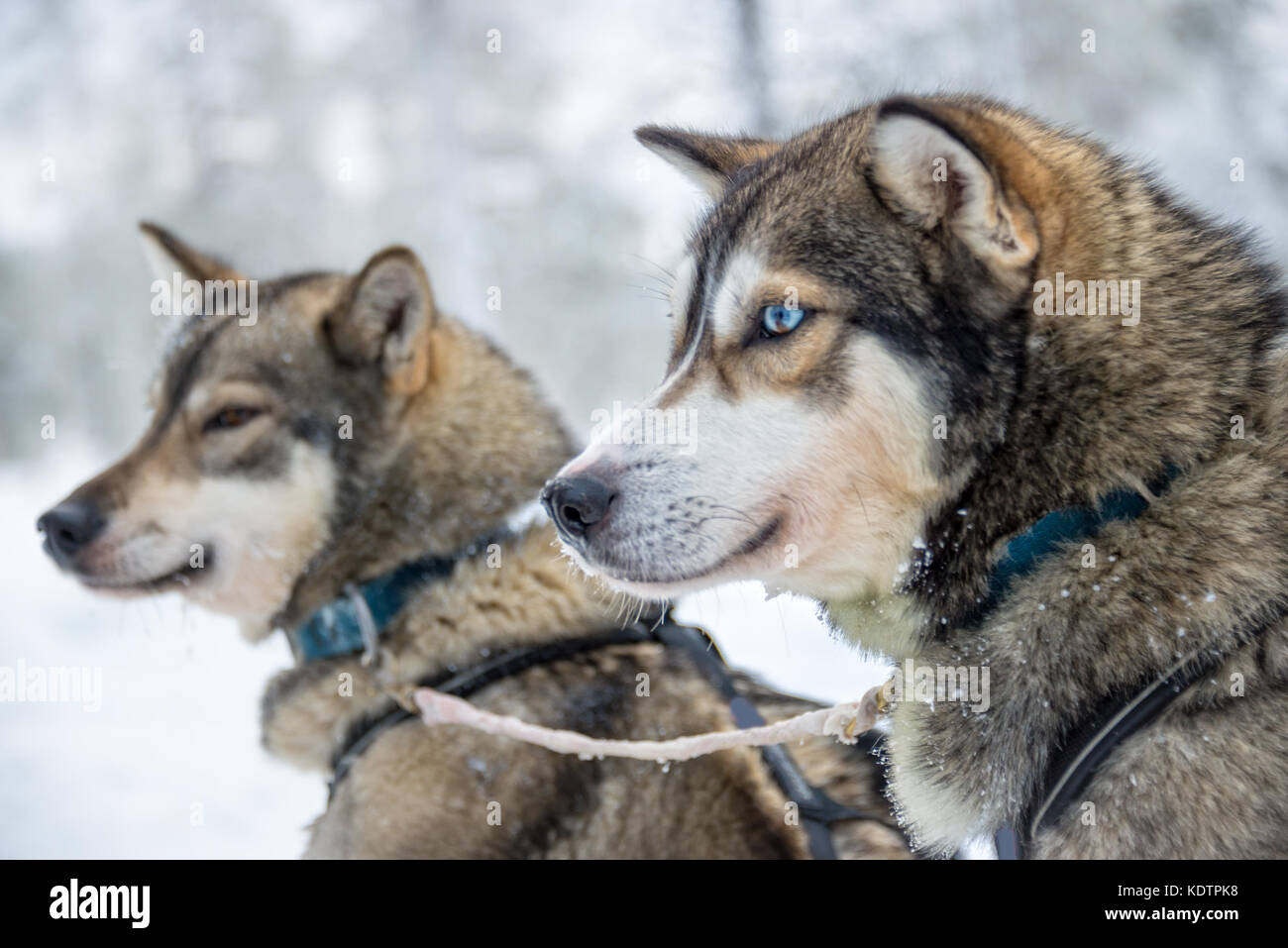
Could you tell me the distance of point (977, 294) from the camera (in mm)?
1894

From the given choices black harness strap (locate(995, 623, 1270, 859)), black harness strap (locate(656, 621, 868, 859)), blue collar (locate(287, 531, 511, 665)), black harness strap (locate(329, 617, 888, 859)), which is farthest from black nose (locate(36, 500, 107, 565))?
black harness strap (locate(995, 623, 1270, 859))

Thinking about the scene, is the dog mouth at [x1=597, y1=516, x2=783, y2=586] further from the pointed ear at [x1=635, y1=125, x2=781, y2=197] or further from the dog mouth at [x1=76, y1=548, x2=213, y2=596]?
the dog mouth at [x1=76, y1=548, x2=213, y2=596]

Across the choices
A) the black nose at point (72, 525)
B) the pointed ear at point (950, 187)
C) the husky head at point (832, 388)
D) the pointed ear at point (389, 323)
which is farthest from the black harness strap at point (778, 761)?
the black nose at point (72, 525)

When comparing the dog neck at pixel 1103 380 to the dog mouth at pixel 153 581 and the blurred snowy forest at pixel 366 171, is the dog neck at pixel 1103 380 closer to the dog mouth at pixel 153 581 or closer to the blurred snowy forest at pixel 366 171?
the blurred snowy forest at pixel 366 171

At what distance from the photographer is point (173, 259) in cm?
388

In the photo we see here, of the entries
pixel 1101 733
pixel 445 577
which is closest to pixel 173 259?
pixel 445 577

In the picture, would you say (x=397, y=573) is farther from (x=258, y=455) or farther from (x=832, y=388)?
(x=832, y=388)

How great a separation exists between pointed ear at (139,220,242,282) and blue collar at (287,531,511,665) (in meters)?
1.55

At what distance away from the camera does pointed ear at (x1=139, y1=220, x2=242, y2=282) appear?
385cm

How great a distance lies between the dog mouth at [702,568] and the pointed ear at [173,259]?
→ 2577mm

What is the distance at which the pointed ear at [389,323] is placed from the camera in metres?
3.29

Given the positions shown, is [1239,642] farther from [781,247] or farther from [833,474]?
[781,247]

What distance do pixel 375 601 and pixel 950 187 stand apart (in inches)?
83.2
